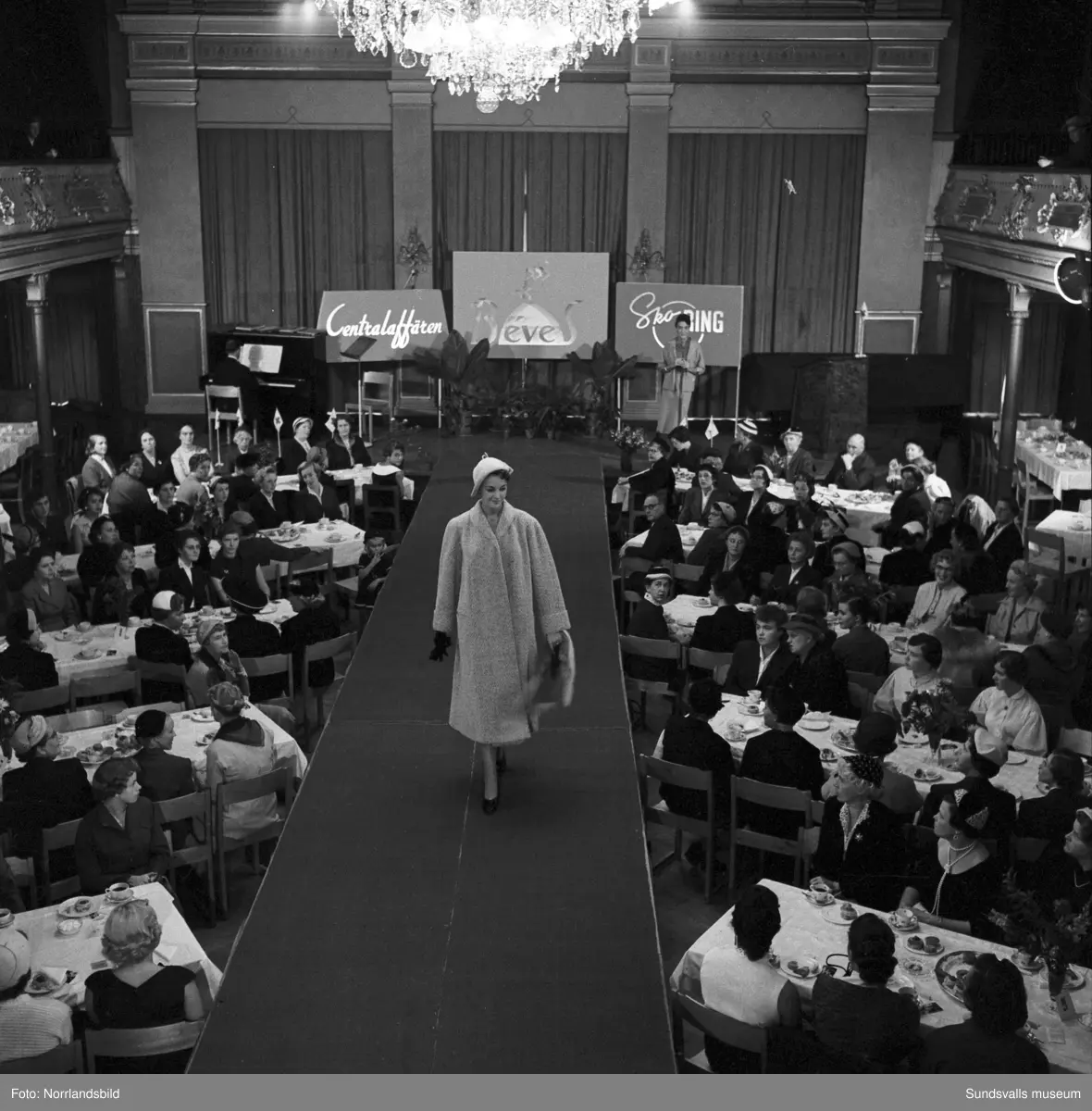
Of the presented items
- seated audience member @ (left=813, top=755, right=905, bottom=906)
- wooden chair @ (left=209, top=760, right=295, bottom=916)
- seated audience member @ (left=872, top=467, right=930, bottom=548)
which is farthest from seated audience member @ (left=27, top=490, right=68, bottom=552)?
seated audience member @ (left=872, top=467, right=930, bottom=548)

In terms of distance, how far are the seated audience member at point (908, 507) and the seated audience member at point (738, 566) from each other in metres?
1.58

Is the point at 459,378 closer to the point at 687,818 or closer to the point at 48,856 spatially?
the point at 687,818

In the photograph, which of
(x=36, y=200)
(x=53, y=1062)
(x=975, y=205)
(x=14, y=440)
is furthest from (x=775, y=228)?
(x=53, y=1062)

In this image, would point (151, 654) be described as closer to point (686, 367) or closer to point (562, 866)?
point (562, 866)

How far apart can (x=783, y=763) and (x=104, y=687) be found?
3773 mm

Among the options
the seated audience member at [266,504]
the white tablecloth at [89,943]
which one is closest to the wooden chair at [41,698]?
the white tablecloth at [89,943]

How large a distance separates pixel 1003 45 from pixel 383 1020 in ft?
54.4

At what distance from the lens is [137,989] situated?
5.04m

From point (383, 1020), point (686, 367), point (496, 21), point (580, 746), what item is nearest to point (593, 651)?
point (580, 746)

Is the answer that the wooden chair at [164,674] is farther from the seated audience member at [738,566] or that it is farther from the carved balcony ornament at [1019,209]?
the carved balcony ornament at [1019,209]

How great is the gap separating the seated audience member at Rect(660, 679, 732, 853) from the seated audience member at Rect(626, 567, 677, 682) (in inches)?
64.2

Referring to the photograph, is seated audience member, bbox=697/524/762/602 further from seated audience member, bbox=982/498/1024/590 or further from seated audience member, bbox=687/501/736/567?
seated audience member, bbox=982/498/1024/590

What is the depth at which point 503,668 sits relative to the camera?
6.15 meters

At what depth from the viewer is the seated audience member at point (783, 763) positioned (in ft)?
22.2
